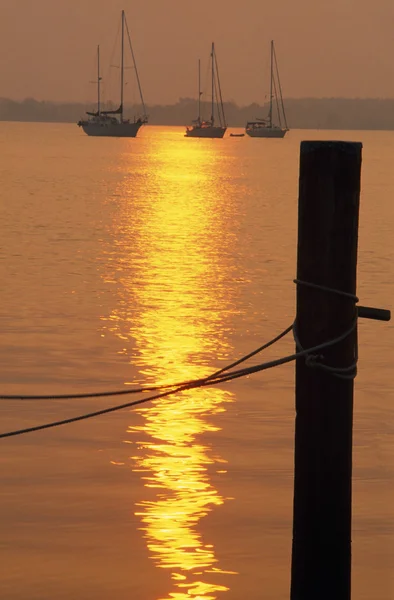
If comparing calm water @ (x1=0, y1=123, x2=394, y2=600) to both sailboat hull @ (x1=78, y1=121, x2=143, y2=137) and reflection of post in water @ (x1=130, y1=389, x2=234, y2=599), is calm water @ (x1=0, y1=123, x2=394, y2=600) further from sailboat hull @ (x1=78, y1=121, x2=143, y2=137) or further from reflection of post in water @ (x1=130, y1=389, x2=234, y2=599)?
sailboat hull @ (x1=78, y1=121, x2=143, y2=137)

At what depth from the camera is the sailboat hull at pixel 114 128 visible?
565ft

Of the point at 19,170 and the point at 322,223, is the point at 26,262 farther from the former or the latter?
the point at 19,170

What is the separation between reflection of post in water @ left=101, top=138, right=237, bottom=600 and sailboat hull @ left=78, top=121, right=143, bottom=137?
432 feet

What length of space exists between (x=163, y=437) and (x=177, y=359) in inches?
161

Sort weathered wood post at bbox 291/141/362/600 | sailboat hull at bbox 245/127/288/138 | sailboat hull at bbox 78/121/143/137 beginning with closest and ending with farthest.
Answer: weathered wood post at bbox 291/141/362/600
sailboat hull at bbox 78/121/143/137
sailboat hull at bbox 245/127/288/138

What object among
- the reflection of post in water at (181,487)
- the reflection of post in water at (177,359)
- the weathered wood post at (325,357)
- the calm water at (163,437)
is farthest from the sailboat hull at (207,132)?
the weathered wood post at (325,357)

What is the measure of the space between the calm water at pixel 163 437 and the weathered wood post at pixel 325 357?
6.97 feet

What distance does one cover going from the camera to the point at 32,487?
32.2ft

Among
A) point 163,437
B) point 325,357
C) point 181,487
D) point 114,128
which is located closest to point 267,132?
point 114,128

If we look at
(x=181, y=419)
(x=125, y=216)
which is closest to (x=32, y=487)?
(x=181, y=419)

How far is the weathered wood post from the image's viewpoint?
17.7 ft

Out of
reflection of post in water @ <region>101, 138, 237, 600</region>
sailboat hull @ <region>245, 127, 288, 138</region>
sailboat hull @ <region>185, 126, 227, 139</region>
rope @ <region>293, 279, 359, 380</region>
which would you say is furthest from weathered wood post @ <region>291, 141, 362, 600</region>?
sailboat hull @ <region>245, 127, 288, 138</region>

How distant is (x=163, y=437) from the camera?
11438 mm

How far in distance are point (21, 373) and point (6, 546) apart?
5.92 meters
